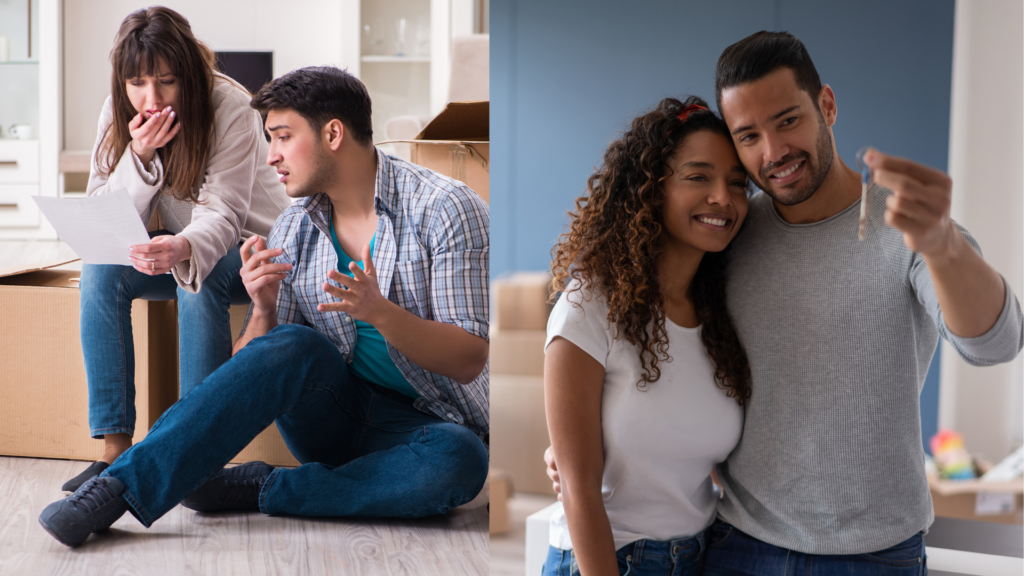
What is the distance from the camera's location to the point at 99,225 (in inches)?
58.6

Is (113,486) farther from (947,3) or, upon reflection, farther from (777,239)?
(947,3)

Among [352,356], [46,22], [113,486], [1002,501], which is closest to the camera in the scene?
[1002,501]

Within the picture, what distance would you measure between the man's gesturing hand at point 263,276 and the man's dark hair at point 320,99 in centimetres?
25

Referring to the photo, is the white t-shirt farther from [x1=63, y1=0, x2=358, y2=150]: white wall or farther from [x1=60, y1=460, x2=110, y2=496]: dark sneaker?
[x1=63, y1=0, x2=358, y2=150]: white wall

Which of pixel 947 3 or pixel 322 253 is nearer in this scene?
pixel 947 3

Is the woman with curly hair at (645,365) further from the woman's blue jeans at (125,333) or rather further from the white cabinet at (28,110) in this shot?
the white cabinet at (28,110)

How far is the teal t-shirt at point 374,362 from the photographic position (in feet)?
4.78

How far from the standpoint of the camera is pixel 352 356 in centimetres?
147

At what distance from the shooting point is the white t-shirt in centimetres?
80

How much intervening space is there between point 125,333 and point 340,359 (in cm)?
49

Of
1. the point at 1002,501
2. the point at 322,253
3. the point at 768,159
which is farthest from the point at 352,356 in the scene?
the point at 1002,501

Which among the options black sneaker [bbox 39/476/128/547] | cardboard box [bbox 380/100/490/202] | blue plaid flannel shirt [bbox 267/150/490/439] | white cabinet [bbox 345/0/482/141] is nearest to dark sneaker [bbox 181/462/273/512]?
black sneaker [bbox 39/476/128/547]

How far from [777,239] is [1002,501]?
1.56 ft

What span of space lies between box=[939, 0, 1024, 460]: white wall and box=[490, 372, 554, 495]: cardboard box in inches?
18.2
